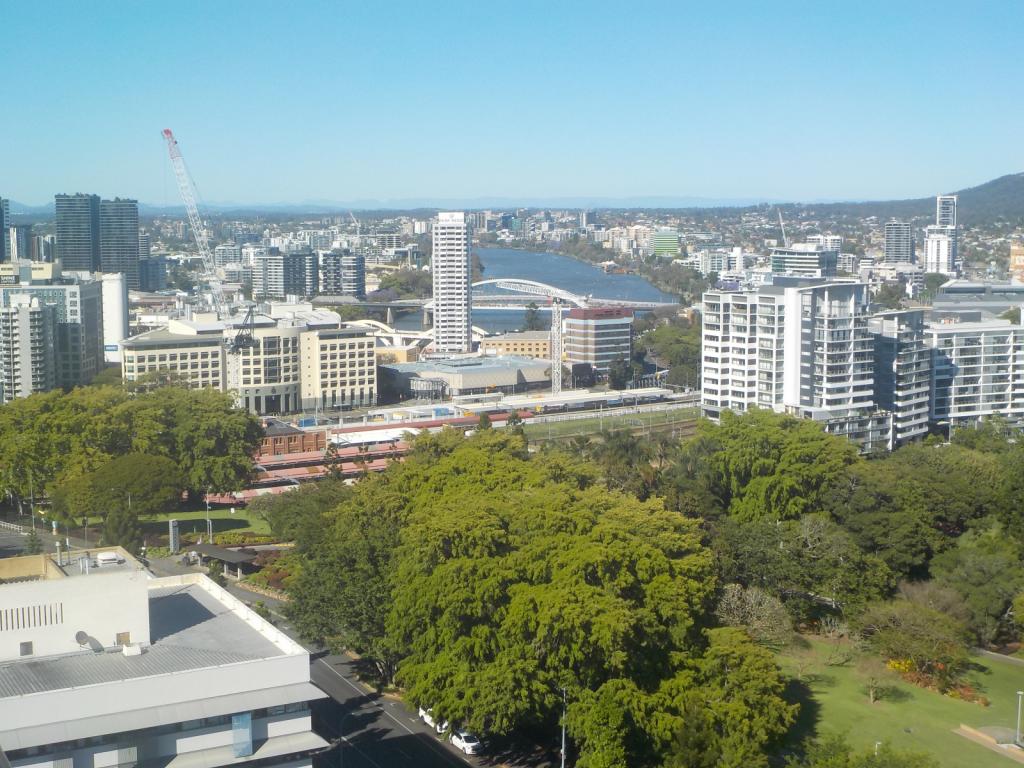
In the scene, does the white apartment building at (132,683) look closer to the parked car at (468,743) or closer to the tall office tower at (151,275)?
the parked car at (468,743)

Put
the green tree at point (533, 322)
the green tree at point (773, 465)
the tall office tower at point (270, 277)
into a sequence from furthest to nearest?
the tall office tower at point (270, 277) → the green tree at point (533, 322) → the green tree at point (773, 465)

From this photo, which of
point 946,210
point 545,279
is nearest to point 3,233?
point 545,279

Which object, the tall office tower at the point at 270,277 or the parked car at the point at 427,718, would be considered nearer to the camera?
the parked car at the point at 427,718

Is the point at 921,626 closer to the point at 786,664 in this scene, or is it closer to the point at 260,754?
the point at 786,664

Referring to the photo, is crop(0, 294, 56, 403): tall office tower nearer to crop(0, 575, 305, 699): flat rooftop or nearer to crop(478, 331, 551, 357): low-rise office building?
crop(478, 331, 551, 357): low-rise office building

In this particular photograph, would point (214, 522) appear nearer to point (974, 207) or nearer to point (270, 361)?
point (270, 361)

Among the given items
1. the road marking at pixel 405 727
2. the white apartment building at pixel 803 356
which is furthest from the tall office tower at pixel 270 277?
the road marking at pixel 405 727
